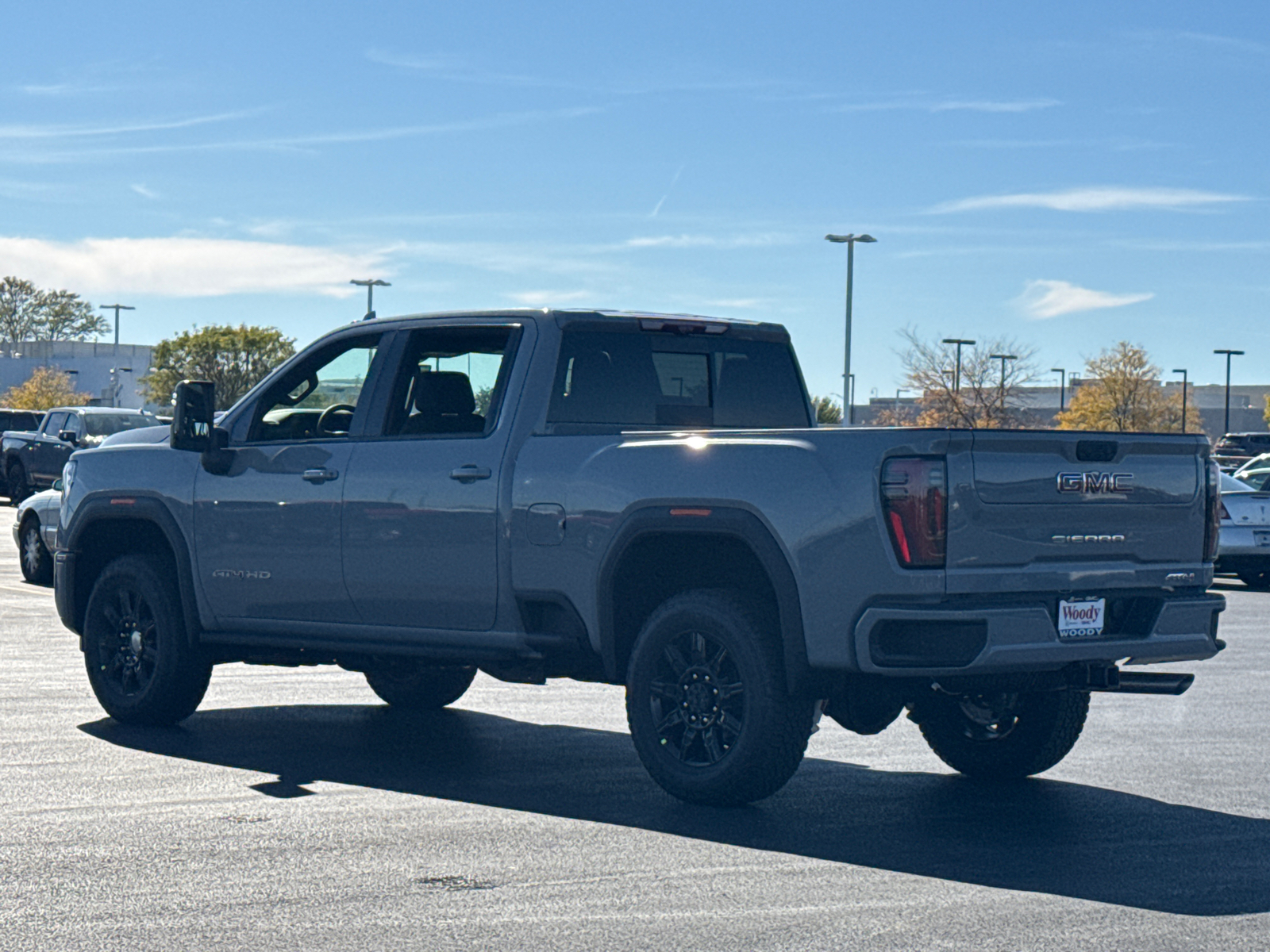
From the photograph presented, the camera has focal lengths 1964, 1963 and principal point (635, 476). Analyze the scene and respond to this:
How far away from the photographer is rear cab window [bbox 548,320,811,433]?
9.06 metres

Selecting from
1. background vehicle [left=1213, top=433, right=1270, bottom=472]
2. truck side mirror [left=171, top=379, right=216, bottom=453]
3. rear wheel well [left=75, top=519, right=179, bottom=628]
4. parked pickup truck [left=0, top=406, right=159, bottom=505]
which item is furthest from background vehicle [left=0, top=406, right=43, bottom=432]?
truck side mirror [left=171, top=379, right=216, bottom=453]

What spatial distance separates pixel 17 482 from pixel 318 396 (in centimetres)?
3072

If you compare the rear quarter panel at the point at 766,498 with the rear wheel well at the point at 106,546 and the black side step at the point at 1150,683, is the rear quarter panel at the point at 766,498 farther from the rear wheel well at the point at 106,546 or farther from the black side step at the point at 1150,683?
the rear wheel well at the point at 106,546

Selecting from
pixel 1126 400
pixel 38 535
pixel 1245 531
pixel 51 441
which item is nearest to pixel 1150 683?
pixel 38 535

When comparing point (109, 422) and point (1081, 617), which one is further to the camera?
point (109, 422)

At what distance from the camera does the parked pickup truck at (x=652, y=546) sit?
752 centimetres

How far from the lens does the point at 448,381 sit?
30.6ft

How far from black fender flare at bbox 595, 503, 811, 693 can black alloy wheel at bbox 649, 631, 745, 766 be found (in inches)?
12.2

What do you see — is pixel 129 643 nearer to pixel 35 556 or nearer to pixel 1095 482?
pixel 1095 482

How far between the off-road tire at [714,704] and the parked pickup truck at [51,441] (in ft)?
85.3

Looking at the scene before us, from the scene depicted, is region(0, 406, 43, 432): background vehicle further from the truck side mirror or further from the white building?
the white building

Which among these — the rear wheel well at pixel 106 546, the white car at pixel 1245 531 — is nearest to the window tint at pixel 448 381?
the rear wheel well at pixel 106 546

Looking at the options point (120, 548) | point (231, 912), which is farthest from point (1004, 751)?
point (120, 548)

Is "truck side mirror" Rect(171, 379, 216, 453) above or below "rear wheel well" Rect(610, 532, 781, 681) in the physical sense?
above
